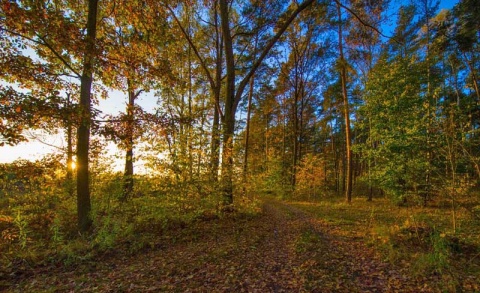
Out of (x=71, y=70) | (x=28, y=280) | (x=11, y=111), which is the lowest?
(x=28, y=280)

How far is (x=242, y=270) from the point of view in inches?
153

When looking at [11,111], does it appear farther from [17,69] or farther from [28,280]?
[28,280]

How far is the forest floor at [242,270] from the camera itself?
3.26 meters

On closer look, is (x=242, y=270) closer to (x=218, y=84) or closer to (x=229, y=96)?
(x=229, y=96)

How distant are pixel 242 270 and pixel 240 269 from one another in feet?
0.18

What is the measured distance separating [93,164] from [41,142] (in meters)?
2.29

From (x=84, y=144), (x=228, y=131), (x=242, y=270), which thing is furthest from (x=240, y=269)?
(x=228, y=131)

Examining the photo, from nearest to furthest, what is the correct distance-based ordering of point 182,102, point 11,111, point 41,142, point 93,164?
1. point 11,111
2. point 41,142
3. point 93,164
4. point 182,102

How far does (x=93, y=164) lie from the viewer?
312 inches

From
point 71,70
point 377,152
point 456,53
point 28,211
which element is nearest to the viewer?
point 71,70

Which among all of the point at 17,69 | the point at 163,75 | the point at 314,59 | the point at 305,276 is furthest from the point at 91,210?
the point at 314,59

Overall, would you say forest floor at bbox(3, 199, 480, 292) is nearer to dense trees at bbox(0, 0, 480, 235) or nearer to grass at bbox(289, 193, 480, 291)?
grass at bbox(289, 193, 480, 291)

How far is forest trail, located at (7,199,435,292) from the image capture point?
10.8 ft

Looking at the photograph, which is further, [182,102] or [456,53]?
[182,102]
